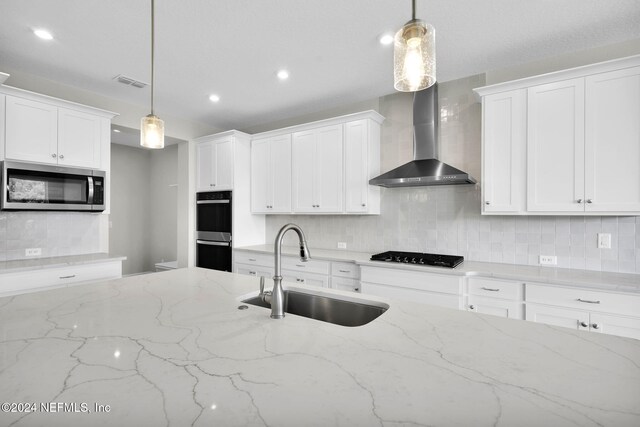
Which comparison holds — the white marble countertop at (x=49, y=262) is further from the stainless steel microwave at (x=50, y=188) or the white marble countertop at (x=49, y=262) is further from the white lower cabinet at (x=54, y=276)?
the stainless steel microwave at (x=50, y=188)

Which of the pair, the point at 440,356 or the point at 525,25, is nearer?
the point at 440,356

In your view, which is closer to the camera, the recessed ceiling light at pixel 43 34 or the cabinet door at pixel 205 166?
the recessed ceiling light at pixel 43 34

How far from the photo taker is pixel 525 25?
2182mm

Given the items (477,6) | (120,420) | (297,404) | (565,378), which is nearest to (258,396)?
(297,404)

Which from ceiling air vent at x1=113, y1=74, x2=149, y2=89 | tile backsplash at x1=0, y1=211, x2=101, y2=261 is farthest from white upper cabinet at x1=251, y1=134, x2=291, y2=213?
tile backsplash at x1=0, y1=211, x2=101, y2=261

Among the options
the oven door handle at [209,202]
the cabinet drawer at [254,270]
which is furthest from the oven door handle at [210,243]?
the oven door handle at [209,202]

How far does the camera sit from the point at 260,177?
4.16m

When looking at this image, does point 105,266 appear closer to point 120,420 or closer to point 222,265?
point 222,265

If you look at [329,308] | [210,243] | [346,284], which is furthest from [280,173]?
Result: [329,308]

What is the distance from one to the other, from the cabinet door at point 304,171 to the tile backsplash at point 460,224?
0.38m

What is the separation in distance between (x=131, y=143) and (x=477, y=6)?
18.7ft

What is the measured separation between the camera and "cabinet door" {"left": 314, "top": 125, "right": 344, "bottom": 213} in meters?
3.47

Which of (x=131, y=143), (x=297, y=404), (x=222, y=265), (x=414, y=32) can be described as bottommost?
(x=222, y=265)

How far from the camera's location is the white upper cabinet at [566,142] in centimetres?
213
